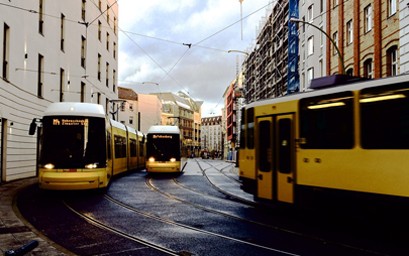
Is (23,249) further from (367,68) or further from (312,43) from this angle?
(312,43)

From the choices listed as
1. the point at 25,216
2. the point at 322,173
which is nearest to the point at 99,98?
the point at 25,216

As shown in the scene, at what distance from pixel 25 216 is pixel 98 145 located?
4.45 meters

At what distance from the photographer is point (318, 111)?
10234 mm

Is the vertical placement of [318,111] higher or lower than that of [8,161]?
higher

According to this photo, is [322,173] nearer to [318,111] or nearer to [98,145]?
[318,111]

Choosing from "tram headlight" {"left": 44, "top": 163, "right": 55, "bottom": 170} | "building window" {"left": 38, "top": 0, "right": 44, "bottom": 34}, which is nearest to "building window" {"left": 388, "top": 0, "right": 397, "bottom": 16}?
"tram headlight" {"left": 44, "top": 163, "right": 55, "bottom": 170}

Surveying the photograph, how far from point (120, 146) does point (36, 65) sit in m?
6.32

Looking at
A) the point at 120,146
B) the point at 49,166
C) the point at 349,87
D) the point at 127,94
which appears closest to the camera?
the point at 349,87

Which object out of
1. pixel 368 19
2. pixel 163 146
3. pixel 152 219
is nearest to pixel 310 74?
pixel 368 19

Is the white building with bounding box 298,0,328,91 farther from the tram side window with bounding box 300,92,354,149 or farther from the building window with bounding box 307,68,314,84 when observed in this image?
the tram side window with bounding box 300,92,354,149

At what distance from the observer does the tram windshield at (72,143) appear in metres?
14.1

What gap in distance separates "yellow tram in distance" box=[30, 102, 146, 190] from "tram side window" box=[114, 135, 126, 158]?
654 centimetres

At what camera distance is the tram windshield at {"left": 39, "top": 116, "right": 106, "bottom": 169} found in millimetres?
14086

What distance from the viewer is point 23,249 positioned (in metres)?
6.81
